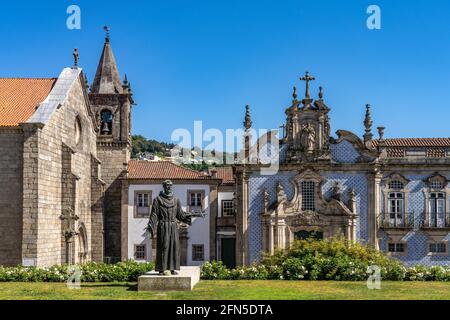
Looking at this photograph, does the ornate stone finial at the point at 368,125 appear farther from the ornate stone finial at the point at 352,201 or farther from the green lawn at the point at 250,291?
the green lawn at the point at 250,291

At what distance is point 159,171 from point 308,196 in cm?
1017

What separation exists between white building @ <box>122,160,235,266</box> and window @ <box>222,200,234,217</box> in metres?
1.00

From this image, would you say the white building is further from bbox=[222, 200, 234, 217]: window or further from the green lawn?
the green lawn

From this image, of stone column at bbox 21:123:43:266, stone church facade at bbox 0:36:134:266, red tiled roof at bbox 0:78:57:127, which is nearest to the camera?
stone column at bbox 21:123:43:266

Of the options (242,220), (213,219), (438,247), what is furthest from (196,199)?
(438,247)

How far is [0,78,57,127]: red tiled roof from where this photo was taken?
95.8 ft

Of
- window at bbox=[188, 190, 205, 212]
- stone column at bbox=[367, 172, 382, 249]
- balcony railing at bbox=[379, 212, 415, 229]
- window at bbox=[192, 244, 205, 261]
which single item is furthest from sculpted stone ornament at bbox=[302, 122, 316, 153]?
window at bbox=[192, 244, 205, 261]

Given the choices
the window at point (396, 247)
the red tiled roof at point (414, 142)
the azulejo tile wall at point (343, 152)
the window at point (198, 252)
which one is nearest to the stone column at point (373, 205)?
the window at point (396, 247)

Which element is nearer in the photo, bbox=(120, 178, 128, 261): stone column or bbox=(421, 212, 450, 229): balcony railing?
bbox=(421, 212, 450, 229): balcony railing

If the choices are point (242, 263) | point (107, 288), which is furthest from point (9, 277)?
point (242, 263)

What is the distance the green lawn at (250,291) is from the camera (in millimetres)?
14992
